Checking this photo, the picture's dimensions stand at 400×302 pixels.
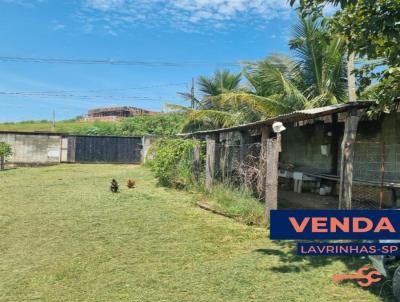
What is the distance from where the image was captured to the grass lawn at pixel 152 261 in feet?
13.7

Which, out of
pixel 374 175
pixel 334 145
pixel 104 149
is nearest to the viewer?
pixel 374 175

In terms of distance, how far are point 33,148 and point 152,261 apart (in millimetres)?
21365

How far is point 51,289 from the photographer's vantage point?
4.32 meters

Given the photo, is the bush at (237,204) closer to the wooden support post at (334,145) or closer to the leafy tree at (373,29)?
the leafy tree at (373,29)

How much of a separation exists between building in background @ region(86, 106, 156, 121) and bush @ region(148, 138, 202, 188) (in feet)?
123

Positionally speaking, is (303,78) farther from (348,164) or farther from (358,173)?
(348,164)

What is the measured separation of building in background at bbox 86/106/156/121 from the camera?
169 ft

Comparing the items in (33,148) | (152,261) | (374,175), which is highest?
(33,148)

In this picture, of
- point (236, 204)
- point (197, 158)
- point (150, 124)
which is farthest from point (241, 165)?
point (150, 124)

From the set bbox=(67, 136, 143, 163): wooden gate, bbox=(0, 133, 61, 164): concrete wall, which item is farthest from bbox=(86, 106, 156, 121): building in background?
bbox=(0, 133, 61, 164): concrete wall

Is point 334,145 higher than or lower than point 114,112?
lower

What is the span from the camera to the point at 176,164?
41.3ft

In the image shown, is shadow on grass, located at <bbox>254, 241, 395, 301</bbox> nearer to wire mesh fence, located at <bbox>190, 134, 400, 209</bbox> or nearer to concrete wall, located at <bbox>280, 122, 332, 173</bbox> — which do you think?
wire mesh fence, located at <bbox>190, 134, 400, 209</bbox>

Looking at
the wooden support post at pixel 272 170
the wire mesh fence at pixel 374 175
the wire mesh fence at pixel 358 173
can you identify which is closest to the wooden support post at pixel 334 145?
the wire mesh fence at pixel 358 173
